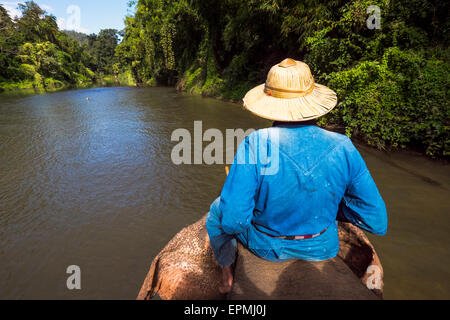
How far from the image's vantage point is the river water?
2389 mm

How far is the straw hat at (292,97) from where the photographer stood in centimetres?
110

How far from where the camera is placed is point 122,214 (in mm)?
3535

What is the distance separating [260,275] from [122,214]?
2.95 metres

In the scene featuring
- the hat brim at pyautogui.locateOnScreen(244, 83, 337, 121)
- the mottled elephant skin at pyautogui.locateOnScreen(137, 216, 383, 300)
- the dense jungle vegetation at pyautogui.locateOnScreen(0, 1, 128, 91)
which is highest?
the dense jungle vegetation at pyautogui.locateOnScreen(0, 1, 128, 91)

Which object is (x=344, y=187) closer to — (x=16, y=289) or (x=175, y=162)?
(x=16, y=289)

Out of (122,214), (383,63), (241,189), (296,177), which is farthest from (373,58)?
(122,214)

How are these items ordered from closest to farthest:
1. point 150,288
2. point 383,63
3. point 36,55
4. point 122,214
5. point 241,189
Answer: point 241,189, point 150,288, point 122,214, point 383,63, point 36,55

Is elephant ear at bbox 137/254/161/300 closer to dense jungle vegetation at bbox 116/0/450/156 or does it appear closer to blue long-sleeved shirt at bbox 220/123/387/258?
blue long-sleeved shirt at bbox 220/123/387/258

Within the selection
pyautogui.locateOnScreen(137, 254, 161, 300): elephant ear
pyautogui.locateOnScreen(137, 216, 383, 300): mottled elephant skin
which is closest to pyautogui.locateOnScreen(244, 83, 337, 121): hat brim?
pyautogui.locateOnScreen(137, 216, 383, 300): mottled elephant skin

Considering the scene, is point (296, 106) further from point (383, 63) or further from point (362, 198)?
point (383, 63)

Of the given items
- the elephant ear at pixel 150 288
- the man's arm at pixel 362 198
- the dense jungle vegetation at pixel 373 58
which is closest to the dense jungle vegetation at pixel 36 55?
the dense jungle vegetation at pixel 373 58

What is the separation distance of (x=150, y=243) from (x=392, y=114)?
17.9 feet

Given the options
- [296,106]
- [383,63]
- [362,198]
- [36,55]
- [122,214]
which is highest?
[36,55]

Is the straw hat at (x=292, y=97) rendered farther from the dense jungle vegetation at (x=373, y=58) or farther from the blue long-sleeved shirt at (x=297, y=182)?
the dense jungle vegetation at (x=373, y=58)
